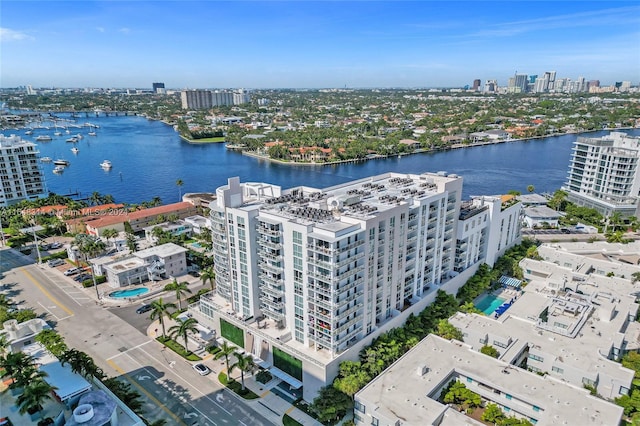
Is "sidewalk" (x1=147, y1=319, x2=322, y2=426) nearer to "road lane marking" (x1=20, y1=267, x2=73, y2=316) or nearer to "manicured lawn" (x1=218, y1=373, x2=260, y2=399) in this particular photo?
"manicured lawn" (x1=218, y1=373, x2=260, y2=399)

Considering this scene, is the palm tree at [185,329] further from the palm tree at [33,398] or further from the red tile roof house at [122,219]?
the red tile roof house at [122,219]

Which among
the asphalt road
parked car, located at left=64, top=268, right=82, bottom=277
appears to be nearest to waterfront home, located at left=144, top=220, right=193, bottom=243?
parked car, located at left=64, top=268, right=82, bottom=277

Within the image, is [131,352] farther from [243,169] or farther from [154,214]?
[243,169]

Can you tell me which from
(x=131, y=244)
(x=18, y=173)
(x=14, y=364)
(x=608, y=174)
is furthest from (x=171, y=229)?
(x=608, y=174)

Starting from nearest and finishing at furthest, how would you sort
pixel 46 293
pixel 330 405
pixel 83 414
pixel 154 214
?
pixel 83 414
pixel 330 405
pixel 46 293
pixel 154 214

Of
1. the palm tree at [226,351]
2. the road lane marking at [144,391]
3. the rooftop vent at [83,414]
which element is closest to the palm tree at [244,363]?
the palm tree at [226,351]

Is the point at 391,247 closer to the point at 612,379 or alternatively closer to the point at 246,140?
the point at 612,379

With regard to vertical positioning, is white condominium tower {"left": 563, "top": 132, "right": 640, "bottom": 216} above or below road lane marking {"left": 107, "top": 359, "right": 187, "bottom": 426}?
above
